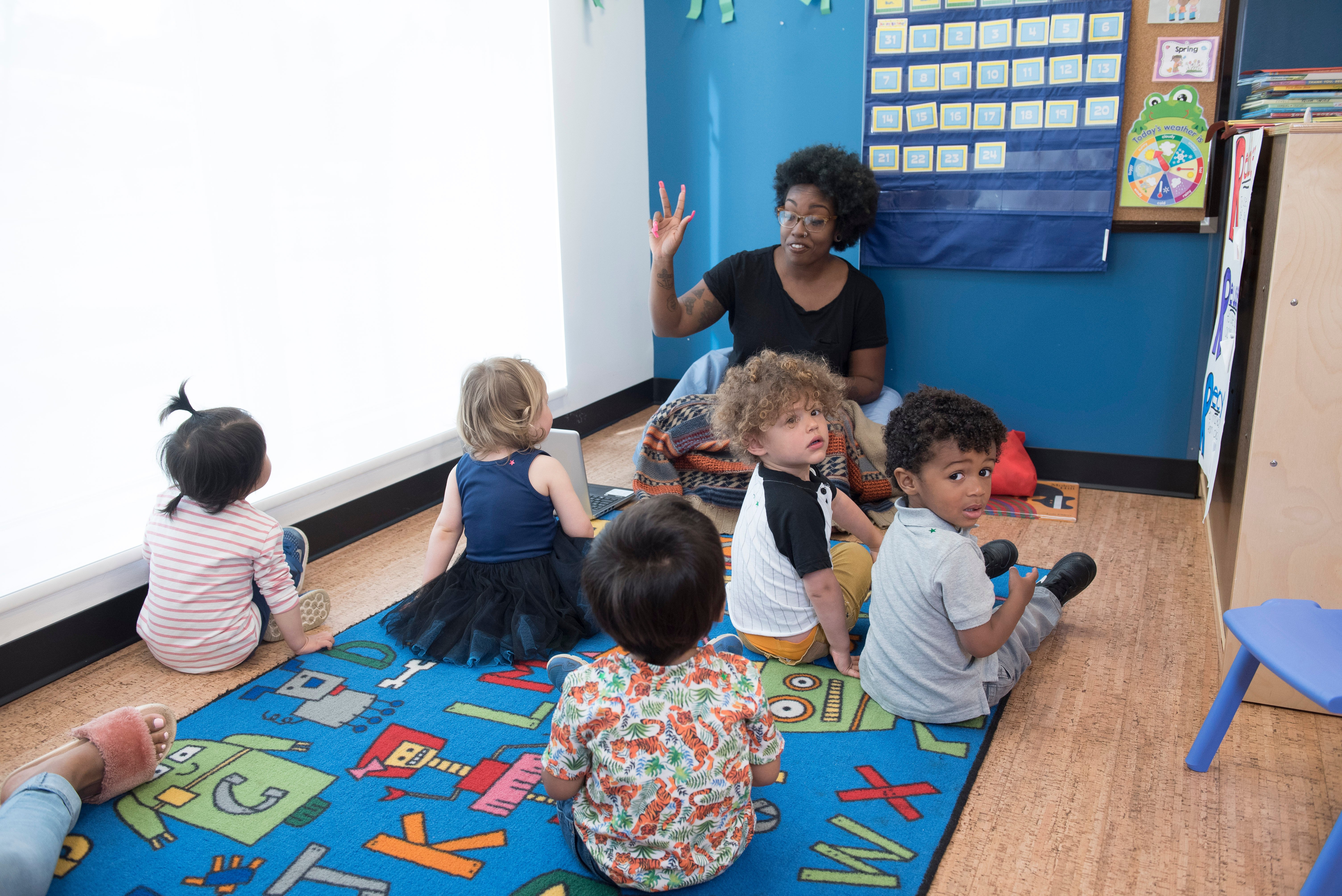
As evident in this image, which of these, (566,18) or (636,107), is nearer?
(566,18)

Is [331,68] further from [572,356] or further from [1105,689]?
[1105,689]

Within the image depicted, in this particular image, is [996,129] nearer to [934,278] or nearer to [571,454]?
[934,278]

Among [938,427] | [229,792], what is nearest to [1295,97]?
[938,427]

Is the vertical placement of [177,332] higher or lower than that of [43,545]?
higher

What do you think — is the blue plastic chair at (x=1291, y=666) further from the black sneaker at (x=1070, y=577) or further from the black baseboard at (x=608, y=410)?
the black baseboard at (x=608, y=410)

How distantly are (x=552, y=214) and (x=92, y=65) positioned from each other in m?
1.67

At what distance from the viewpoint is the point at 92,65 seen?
1959 millimetres

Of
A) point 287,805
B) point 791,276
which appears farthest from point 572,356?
→ point 287,805

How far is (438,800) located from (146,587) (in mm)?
1091

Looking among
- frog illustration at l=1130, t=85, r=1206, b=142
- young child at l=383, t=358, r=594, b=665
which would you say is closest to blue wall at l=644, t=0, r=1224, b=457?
frog illustration at l=1130, t=85, r=1206, b=142

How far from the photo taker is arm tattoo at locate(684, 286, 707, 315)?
3137 millimetres

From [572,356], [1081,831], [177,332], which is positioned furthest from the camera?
[572,356]

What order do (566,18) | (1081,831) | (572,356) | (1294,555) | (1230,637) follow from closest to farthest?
(1081,831)
(1294,555)
(1230,637)
(566,18)
(572,356)

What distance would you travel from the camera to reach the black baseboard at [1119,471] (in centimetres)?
297
